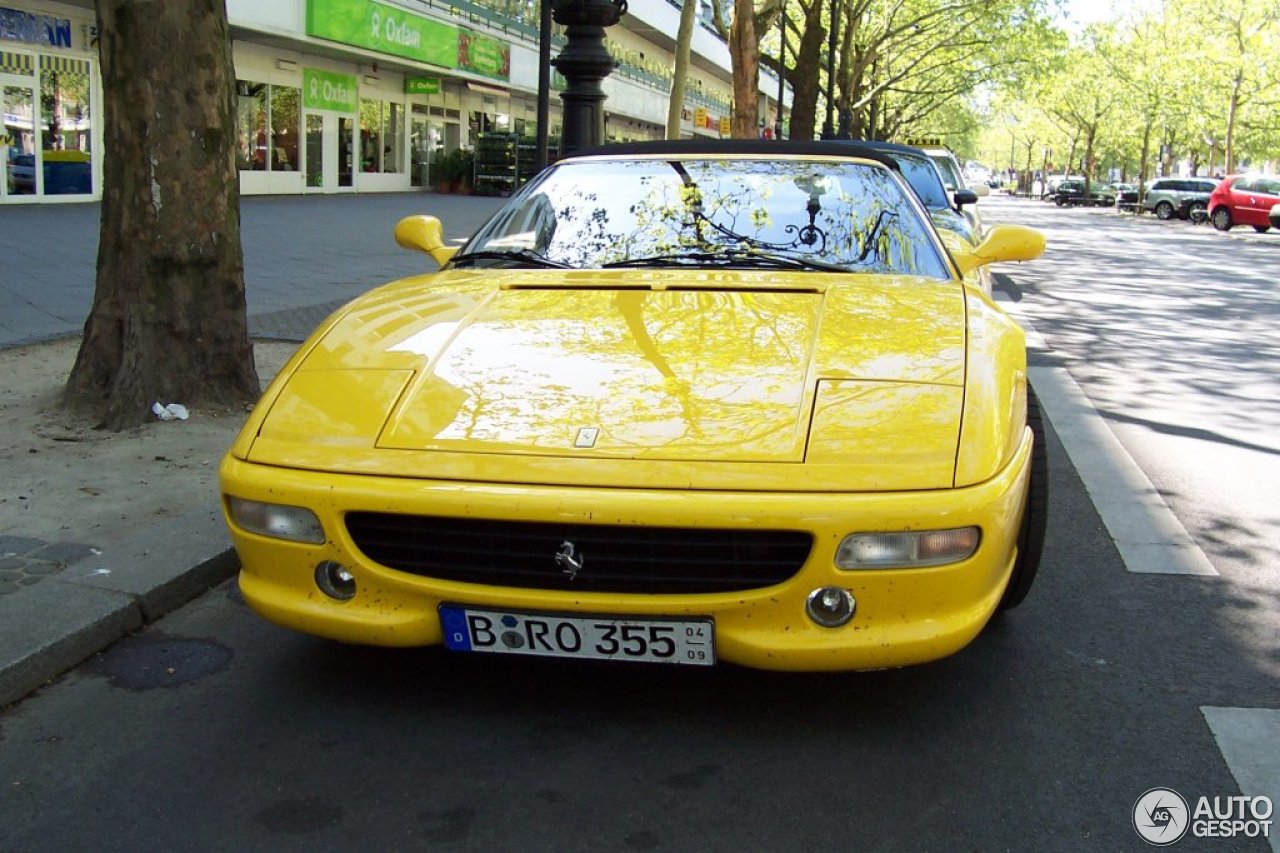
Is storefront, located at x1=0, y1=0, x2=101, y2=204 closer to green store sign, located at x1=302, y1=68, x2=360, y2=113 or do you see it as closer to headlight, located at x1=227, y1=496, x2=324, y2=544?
green store sign, located at x1=302, y1=68, x2=360, y2=113

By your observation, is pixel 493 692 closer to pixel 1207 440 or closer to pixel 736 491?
pixel 736 491

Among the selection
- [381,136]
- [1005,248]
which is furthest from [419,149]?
[1005,248]

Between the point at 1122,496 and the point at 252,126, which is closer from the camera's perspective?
the point at 1122,496

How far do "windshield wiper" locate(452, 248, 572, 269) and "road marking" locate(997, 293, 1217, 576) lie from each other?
7.46ft

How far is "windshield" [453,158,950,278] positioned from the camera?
3992mm

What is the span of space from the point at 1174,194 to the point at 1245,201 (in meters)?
9.01

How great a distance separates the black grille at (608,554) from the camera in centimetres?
273

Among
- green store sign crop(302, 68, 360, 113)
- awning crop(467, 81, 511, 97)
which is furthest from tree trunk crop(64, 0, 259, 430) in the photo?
awning crop(467, 81, 511, 97)

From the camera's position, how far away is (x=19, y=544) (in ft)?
13.4

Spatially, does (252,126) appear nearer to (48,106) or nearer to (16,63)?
(48,106)

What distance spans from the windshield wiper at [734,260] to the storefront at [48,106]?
18.5m

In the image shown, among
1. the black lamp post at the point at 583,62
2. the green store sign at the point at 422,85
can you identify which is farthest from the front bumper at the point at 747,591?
the green store sign at the point at 422,85

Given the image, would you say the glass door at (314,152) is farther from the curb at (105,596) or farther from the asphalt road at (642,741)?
the asphalt road at (642,741)

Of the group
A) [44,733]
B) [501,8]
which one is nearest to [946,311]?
[44,733]
